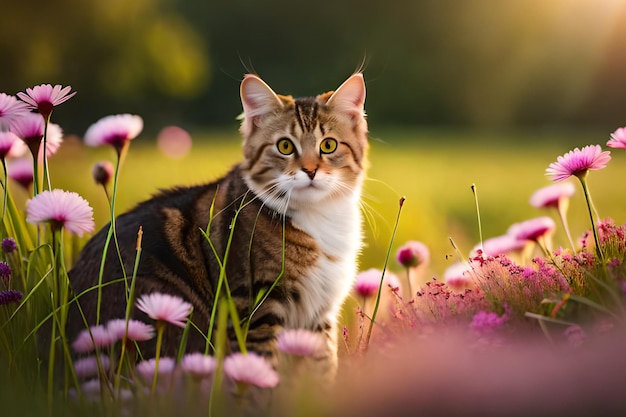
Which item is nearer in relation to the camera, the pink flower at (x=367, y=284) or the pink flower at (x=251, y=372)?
the pink flower at (x=251, y=372)

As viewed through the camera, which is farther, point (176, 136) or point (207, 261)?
point (176, 136)

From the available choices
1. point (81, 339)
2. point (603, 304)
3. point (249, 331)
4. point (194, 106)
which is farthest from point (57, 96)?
point (194, 106)

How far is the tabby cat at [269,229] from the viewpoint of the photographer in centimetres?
214

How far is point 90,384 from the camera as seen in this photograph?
1.60m

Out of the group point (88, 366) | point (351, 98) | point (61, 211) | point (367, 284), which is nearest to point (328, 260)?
point (367, 284)

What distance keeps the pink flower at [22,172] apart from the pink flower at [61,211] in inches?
35.5

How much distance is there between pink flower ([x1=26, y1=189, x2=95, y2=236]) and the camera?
153cm

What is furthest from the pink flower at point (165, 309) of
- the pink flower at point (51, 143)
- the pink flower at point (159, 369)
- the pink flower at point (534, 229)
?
the pink flower at point (534, 229)

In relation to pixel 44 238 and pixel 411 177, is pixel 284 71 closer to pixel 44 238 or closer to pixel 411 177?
pixel 411 177

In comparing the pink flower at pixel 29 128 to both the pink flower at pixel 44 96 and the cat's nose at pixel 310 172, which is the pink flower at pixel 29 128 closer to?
the pink flower at pixel 44 96

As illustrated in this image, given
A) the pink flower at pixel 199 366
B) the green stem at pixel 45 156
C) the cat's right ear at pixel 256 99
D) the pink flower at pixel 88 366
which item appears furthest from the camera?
the cat's right ear at pixel 256 99

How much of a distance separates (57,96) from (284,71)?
682cm

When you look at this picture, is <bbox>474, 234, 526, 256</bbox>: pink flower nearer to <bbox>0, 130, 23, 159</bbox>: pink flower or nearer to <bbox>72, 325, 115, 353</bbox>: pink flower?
<bbox>72, 325, 115, 353</bbox>: pink flower

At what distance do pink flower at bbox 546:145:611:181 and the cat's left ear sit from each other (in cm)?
78
